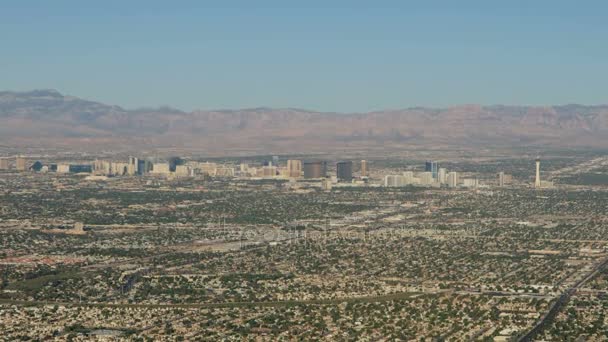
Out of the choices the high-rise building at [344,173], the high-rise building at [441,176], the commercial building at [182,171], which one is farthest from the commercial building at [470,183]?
the commercial building at [182,171]

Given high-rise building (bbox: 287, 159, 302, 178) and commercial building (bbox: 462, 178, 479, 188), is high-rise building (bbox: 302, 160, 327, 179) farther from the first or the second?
commercial building (bbox: 462, 178, 479, 188)

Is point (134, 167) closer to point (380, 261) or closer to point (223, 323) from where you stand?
point (380, 261)

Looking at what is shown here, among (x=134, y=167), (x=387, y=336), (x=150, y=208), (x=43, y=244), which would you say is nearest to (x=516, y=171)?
(x=134, y=167)

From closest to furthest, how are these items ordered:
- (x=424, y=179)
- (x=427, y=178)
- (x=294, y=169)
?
(x=427, y=178) < (x=424, y=179) < (x=294, y=169)

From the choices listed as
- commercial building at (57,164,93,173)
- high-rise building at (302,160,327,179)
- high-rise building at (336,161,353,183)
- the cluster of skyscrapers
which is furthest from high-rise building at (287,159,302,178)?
commercial building at (57,164,93,173)

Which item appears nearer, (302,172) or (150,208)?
(150,208)

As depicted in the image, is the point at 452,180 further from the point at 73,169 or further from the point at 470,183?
the point at 73,169

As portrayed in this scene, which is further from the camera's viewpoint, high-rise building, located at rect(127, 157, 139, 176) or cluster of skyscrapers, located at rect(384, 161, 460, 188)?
high-rise building, located at rect(127, 157, 139, 176)

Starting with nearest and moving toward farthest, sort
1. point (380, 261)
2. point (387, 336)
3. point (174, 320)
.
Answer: point (387, 336), point (174, 320), point (380, 261)

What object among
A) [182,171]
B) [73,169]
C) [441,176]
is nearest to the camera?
[441,176]

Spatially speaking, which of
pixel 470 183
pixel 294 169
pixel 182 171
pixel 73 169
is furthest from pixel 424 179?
pixel 73 169

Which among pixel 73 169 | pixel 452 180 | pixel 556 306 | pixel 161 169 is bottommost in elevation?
pixel 556 306
